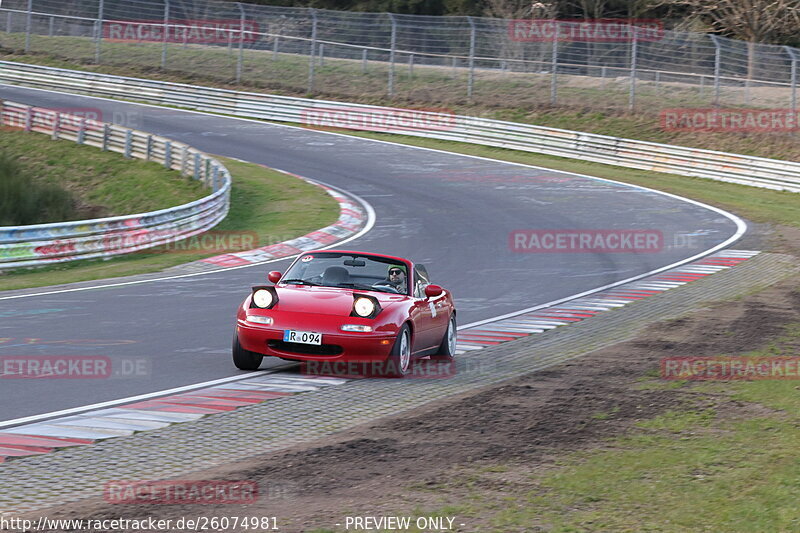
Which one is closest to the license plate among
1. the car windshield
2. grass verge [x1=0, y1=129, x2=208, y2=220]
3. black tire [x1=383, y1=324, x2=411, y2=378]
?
black tire [x1=383, y1=324, x2=411, y2=378]

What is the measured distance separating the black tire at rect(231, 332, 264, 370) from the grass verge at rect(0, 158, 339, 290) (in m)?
7.43

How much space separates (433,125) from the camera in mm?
38219

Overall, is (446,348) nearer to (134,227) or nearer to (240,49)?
(134,227)

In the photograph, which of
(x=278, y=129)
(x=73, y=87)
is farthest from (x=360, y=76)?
(x=73, y=87)

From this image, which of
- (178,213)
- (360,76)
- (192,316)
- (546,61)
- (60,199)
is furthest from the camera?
(360,76)

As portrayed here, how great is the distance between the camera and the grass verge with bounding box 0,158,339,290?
706 inches

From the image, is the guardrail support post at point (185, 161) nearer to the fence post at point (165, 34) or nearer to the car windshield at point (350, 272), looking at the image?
the fence post at point (165, 34)

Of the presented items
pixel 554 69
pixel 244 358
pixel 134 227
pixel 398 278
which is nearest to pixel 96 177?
pixel 134 227

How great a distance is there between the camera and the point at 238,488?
6102 millimetres

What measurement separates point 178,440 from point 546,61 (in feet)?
110

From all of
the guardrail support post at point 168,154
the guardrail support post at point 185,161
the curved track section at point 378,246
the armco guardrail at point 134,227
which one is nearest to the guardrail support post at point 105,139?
the armco guardrail at point 134,227

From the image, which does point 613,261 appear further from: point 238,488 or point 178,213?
point 238,488

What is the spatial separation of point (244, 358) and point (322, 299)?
0.94 m

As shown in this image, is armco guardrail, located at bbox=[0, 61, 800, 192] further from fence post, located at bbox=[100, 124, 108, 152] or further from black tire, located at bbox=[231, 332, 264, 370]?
black tire, located at bbox=[231, 332, 264, 370]
